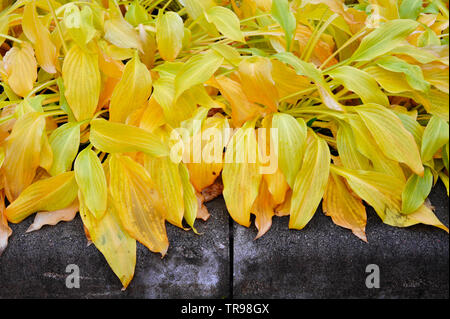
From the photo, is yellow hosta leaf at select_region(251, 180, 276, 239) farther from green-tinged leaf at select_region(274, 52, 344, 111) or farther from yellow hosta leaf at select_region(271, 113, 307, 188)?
green-tinged leaf at select_region(274, 52, 344, 111)

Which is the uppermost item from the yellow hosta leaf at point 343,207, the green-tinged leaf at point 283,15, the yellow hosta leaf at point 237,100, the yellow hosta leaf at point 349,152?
the green-tinged leaf at point 283,15

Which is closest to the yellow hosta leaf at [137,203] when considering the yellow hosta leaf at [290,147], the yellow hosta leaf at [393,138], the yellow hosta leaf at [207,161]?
the yellow hosta leaf at [207,161]

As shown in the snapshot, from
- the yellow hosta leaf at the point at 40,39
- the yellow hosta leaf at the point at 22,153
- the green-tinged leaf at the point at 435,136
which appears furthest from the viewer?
the yellow hosta leaf at the point at 40,39

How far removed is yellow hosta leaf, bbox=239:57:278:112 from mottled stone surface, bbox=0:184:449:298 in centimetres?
33

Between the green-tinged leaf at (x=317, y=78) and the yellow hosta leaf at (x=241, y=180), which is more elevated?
the green-tinged leaf at (x=317, y=78)

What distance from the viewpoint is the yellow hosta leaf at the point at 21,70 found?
132cm

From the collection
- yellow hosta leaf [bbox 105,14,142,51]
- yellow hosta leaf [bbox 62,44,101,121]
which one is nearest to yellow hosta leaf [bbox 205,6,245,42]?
yellow hosta leaf [bbox 105,14,142,51]

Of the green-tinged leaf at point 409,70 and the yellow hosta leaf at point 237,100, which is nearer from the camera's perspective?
the green-tinged leaf at point 409,70

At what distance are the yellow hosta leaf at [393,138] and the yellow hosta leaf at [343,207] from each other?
150 millimetres

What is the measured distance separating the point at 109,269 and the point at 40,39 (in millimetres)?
657

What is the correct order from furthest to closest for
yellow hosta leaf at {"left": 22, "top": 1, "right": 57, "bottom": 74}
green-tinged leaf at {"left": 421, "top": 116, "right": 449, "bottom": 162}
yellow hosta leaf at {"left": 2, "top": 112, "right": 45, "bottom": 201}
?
yellow hosta leaf at {"left": 22, "top": 1, "right": 57, "bottom": 74}
yellow hosta leaf at {"left": 2, "top": 112, "right": 45, "bottom": 201}
green-tinged leaf at {"left": 421, "top": 116, "right": 449, "bottom": 162}

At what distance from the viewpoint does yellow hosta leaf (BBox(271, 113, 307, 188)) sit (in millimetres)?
1156

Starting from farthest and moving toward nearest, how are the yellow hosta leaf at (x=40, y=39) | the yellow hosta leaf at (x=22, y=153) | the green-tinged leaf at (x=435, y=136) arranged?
the yellow hosta leaf at (x=40, y=39) < the yellow hosta leaf at (x=22, y=153) < the green-tinged leaf at (x=435, y=136)

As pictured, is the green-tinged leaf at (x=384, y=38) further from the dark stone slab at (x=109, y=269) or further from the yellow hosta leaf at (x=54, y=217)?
the yellow hosta leaf at (x=54, y=217)
